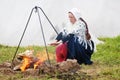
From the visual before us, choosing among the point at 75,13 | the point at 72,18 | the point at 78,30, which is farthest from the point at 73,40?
the point at 75,13

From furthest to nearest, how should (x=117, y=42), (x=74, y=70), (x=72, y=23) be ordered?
(x=117, y=42)
(x=72, y=23)
(x=74, y=70)

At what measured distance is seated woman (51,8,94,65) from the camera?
1401cm

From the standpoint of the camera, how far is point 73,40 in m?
14.0

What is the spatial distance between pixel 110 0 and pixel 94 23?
5.38 feet

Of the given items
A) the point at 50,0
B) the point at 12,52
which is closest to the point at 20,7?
the point at 50,0

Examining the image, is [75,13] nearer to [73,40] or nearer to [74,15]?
[74,15]

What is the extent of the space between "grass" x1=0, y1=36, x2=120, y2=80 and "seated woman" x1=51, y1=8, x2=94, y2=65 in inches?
23.0

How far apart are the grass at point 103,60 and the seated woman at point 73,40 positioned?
58 centimetres

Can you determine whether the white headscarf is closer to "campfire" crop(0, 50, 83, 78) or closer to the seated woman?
the seated woman

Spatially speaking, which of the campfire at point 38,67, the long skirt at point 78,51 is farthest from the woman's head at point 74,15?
the campfire at point 38,67

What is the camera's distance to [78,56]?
14.3 m

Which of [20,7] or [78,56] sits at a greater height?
[20,7]

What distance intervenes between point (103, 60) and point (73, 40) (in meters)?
1.47

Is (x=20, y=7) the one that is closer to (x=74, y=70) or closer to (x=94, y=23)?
(x=94, y=23)
